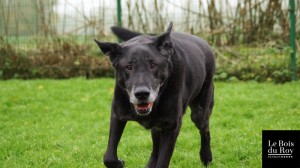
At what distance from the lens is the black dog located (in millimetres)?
3842

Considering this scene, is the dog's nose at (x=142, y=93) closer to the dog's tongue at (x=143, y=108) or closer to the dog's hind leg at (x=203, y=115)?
the dog's tongue at (x=143, y=108)

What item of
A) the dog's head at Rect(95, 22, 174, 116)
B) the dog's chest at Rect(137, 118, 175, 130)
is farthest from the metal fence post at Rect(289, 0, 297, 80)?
the dog's chest at Rect(137, 118, 175, 130)

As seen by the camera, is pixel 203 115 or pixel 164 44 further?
pixel 203 115

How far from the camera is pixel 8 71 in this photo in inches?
431

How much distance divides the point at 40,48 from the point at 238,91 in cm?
459

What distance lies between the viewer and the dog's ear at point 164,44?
159 inches

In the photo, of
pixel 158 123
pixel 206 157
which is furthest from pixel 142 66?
pixel 206 157

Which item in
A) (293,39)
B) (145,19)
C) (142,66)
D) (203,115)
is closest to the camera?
(142,66)

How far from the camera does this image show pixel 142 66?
386 cm

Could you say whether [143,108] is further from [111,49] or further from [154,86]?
[111,49]

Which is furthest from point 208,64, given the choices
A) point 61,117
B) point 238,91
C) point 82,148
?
point 238,91

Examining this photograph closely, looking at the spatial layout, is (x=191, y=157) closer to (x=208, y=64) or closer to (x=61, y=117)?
(x=208, y=64)

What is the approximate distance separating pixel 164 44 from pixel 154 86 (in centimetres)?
44

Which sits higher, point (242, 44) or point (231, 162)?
point (242, 44)
